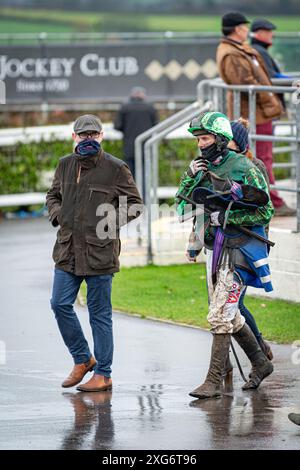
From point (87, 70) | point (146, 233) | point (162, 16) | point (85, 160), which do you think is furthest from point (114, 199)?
point (162, 16)

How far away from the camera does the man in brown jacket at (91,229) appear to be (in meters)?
9.23

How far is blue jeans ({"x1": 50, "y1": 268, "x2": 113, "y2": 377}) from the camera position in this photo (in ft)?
30.5

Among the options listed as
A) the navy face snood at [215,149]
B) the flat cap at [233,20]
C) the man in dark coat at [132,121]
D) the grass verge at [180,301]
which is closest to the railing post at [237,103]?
the flat cap at [233,20]

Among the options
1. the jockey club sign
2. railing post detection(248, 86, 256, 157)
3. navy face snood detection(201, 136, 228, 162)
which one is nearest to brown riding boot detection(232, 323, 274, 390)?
navy face snood detection(201, 136, 228, 162)

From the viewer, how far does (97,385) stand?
30.6ft

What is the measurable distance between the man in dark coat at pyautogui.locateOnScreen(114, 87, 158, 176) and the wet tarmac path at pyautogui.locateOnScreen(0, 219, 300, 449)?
8703 millimetres

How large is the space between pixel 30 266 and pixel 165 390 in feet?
21.1

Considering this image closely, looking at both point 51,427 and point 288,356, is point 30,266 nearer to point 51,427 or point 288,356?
point 288,356

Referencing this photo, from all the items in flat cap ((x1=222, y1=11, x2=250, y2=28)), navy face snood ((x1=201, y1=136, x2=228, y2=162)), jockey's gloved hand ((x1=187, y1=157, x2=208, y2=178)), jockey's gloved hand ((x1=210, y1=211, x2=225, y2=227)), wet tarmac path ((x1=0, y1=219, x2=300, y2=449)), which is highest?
flat cap ((x1=222, y1=11, x2=250, y2=28))

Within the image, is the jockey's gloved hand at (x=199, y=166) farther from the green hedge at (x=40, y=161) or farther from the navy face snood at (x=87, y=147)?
the green hedge at (x=40, y=161)

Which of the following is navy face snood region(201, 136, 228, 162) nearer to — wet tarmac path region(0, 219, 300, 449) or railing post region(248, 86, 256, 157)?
wet tarmac path region(0, 219, 300, 449)

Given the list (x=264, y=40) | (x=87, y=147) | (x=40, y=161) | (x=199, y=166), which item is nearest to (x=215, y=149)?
(x=199, y=166)

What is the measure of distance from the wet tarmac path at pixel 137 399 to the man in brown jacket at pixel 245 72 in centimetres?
253

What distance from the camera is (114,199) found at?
30.6 ft
